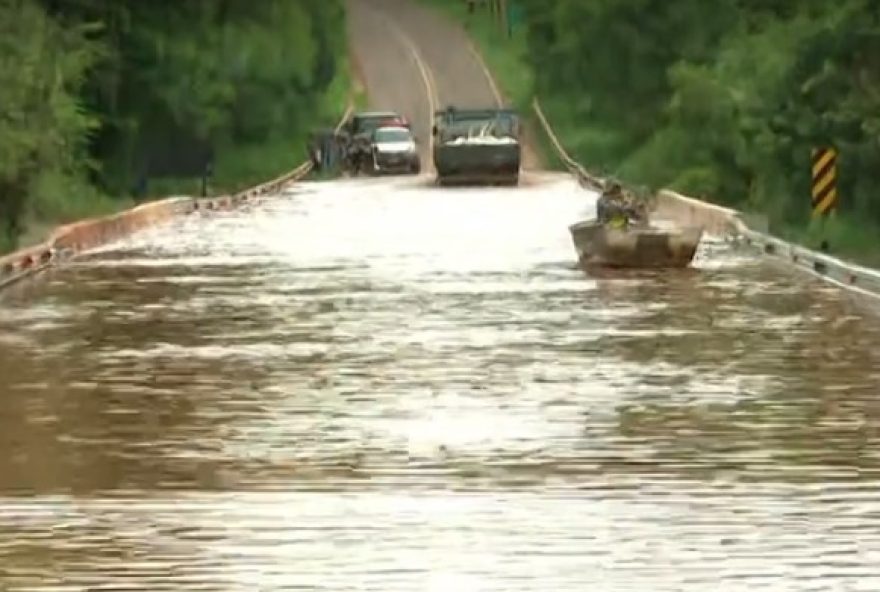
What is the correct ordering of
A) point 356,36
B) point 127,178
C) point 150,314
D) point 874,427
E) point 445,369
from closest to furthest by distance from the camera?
point 874,427 → point 445,369 → point 150,314 → point 127,178 → point 356,36

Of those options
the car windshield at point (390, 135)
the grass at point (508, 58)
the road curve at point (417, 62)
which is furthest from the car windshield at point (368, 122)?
the grass at point (508, 58)

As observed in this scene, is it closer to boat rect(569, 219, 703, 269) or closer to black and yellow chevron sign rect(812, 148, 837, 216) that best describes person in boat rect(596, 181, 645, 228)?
boat rect(569, 219, 703, 269)

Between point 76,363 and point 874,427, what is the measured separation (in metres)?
7.40

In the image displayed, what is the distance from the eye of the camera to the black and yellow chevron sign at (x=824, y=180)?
114 feet

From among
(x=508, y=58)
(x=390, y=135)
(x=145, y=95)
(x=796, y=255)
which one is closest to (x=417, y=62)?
(x=508, y=58)

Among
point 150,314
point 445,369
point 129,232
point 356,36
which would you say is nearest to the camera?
point 445,369

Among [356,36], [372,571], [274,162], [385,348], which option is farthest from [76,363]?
[356,36]

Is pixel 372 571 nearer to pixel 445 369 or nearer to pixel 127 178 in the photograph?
pixel 445 369

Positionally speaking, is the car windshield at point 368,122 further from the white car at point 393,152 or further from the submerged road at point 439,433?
the submerged road at point 439,433

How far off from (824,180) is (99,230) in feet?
39.1

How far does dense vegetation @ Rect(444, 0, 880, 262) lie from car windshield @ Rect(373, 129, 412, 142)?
4684mm

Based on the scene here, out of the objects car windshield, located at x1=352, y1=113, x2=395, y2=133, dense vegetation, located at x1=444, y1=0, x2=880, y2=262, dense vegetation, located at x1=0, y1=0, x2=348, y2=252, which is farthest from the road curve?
dense vegetation, located at x1=444, y1=0, x2=880, y2=262

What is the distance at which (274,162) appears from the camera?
2849 inches

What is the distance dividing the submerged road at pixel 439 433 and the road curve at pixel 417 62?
1936 inches
